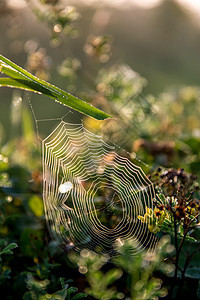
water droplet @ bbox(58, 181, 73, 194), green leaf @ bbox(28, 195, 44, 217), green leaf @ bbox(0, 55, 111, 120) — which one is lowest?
green leaf @ bbox(28, 195, 44, 217)

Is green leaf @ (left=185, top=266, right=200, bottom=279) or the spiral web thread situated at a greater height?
the spiral web thread

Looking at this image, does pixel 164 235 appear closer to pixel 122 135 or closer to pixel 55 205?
pixel 55 205

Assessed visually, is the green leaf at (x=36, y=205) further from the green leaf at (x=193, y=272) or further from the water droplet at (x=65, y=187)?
the green leaf at (x=193, y=272)

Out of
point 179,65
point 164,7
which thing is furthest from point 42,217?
point 179,65

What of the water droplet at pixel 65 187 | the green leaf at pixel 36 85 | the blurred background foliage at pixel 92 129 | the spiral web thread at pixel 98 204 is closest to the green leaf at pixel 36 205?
the blurred background foliage at pixel 92 129

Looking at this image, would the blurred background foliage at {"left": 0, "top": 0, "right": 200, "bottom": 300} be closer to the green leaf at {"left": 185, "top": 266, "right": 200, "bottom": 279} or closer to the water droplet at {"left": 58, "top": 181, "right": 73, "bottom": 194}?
the green leaf at {"left": 185, "top": 266, "right": 200, "bottom": 279}

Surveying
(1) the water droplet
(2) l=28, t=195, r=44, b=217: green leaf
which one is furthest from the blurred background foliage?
(1) the water droplet
